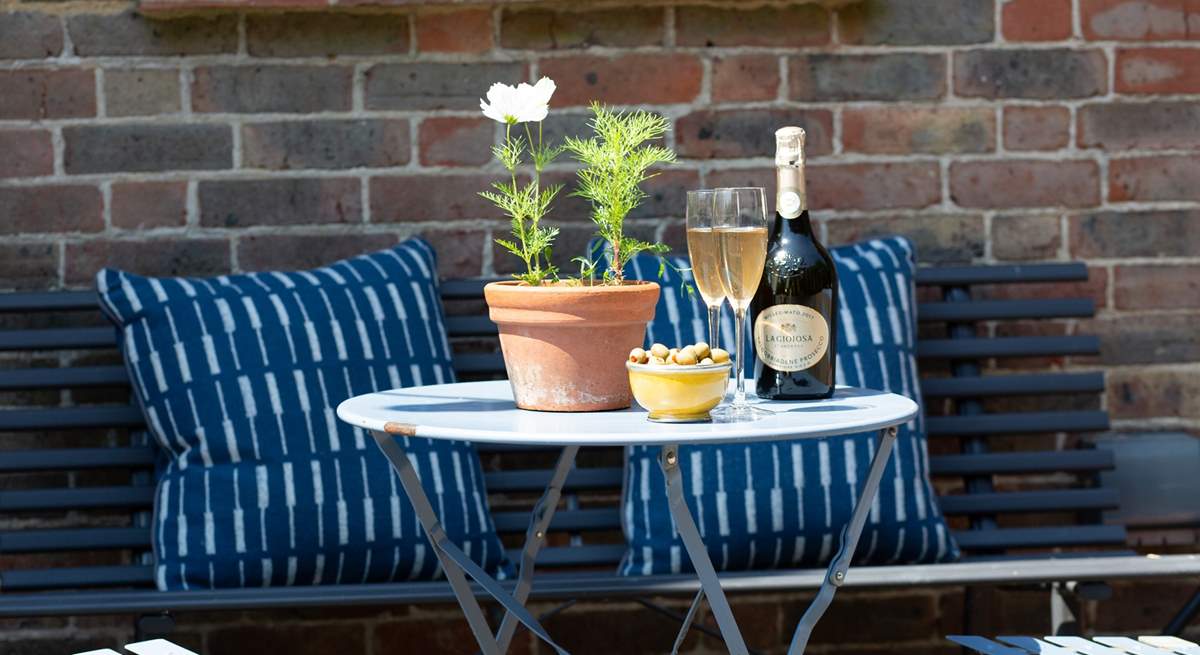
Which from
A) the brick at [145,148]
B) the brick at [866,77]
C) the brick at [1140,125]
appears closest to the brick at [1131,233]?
the brick at [1140,125]

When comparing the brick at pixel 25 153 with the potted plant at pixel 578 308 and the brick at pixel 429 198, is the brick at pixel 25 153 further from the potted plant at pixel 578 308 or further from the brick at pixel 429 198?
the potted plant at pixel 578 308

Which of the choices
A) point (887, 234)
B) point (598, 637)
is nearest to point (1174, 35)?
point (887, 234)

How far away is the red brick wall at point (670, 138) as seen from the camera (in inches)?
85.6

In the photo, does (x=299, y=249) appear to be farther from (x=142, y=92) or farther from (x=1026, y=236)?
(x=1026, y=236)

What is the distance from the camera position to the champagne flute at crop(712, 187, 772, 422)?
135 cm

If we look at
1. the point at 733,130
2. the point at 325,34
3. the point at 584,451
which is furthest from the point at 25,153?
the point at 733,130

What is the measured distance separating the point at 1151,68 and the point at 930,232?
1.52 ft

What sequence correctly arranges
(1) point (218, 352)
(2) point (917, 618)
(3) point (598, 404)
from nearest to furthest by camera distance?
1. (3) point (598, 404)
2. (1) point (218, 352)
3. (2) point (917, 618)

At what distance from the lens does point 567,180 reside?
2.23 metres

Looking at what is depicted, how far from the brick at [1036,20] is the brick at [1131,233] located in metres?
0.31

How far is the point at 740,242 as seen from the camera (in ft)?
4.45

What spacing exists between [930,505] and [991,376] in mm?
333

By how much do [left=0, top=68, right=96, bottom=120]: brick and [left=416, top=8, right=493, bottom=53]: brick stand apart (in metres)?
0.53

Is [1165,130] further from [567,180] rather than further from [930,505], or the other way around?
[567,180]
